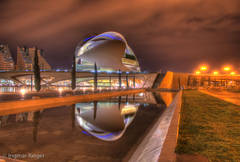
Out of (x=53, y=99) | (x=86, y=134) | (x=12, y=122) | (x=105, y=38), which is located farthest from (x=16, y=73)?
(x=86, y=134)

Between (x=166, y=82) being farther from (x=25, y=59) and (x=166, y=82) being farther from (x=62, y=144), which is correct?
(x=25, y=59)

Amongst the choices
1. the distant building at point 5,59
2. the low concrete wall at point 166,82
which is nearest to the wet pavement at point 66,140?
the low concrete wall at point 166,82

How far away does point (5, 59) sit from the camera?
14388 centimetres

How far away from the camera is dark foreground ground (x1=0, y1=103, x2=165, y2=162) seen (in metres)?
5.39

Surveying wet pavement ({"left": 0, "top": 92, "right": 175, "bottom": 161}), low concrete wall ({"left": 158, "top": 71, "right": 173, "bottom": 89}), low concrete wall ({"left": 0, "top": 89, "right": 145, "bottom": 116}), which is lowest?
wet pavement ({"left": 0, "top": 92, "right": 175, "bottom": 161})

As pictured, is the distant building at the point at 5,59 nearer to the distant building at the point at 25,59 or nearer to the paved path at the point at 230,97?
the distant building at the point at 25,59

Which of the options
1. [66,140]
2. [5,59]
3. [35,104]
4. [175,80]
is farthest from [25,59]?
[66,140]

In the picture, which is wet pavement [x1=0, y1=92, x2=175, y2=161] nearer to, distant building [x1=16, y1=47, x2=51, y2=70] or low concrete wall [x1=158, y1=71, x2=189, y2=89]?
low concrete wall [x1=158, y1=71, x2=189, y2=89]

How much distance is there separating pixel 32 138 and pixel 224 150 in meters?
6.99

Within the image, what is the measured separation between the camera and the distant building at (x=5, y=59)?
455 ft

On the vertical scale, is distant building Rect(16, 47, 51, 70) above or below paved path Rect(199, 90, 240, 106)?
above

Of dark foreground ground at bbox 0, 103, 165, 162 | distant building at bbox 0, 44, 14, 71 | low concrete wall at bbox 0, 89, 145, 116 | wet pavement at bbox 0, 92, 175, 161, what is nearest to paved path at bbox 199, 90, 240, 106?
wet pavement at bbox 0, 92, 175, 161

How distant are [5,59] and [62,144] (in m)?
169

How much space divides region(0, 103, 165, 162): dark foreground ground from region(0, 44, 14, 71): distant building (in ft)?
523
